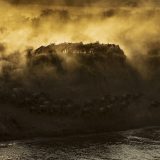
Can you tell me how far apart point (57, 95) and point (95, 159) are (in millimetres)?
3117

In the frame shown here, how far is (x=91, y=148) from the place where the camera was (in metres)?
11.6

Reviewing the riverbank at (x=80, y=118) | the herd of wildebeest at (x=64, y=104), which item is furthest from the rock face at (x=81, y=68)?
the riverbank at (x=80, y=118)

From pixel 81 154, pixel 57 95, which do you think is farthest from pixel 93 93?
pixel 81 154

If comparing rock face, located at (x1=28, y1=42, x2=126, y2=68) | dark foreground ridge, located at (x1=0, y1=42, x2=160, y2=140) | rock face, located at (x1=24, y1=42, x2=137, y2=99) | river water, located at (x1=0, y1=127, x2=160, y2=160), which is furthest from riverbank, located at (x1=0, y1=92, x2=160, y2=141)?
rock face, located at (x1=28, y1=42, x2=126, y2=68)

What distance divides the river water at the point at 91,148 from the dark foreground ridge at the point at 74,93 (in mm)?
416

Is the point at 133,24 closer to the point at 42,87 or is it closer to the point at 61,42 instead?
the point at 61,42

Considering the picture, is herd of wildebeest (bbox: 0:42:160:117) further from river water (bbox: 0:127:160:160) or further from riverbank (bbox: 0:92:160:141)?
river water (bbox: 0:127:160:160)

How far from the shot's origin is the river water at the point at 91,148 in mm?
10906

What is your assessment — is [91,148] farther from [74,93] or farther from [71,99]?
[74,93]

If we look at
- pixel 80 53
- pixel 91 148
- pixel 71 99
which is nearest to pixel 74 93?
pixel 71 99

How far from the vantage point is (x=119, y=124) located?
13266mm

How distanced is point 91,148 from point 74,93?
2487 mm

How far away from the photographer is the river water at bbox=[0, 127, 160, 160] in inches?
429

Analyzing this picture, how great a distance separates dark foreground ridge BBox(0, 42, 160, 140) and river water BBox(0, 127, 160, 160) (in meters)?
0.42
